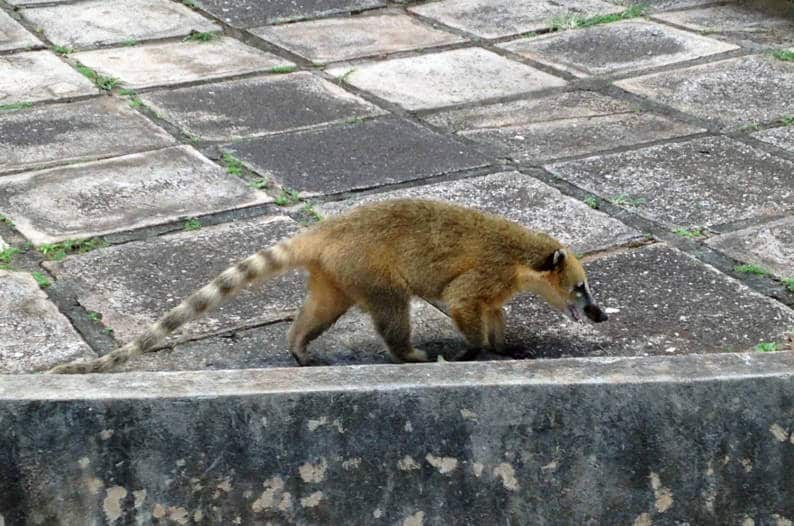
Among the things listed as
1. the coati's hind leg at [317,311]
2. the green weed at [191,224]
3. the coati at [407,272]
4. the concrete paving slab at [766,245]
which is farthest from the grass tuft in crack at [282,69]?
the coati's hind leg at [317,311]

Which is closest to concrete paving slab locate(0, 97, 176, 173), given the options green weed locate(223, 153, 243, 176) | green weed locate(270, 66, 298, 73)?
green weed locate(223, 153, 243, 176)

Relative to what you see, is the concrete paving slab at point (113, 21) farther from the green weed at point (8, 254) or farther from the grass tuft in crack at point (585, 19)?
the green weed at point (8, 254)

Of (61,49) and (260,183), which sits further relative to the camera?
(61,49)

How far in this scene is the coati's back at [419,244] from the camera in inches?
149

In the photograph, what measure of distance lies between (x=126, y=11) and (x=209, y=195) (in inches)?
134

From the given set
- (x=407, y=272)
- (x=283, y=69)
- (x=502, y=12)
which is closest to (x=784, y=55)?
(x=502, y=12)

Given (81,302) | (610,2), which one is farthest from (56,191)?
(610,2)

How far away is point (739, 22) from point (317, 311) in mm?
5044

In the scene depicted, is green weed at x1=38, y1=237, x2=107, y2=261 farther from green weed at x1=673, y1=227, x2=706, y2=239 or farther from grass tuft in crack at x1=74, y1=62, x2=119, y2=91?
green weed at x1=673, y1=227, x2=706, y2=239

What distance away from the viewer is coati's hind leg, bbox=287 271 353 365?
3855 millimetres

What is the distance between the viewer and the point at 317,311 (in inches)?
153

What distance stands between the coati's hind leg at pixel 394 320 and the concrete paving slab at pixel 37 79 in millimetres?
3309

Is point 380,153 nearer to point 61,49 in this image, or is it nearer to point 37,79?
point 37,79

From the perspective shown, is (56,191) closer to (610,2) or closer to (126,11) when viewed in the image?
(126,11)
